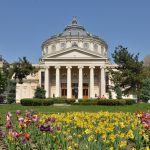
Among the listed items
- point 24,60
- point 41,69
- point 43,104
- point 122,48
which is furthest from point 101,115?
point 41,69

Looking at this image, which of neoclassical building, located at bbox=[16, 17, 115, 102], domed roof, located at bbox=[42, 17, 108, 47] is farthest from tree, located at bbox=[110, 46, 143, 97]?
domed roof, located at bbox=[42, 17, 108, 47]

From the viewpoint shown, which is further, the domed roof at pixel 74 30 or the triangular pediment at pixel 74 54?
the domed roof at pixel 74 30

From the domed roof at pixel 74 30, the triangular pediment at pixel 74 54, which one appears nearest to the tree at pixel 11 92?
the triangular pediment at pixel 74 54

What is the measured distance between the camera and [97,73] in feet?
253

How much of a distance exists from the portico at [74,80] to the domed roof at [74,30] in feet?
64.1

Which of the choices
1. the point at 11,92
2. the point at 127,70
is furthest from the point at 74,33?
the point at 127,70

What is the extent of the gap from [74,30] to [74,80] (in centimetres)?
2538

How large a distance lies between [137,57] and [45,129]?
43.8 metres

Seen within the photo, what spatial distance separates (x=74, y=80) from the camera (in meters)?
76.5

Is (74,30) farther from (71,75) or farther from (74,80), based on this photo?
(74,80)

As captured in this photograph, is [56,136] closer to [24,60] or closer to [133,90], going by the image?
[133,90]

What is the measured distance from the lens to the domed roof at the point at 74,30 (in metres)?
93.4

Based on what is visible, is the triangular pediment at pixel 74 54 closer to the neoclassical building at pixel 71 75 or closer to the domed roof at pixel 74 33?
the neoclassical building at pixel 71 75

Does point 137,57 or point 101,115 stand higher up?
point 137,57
